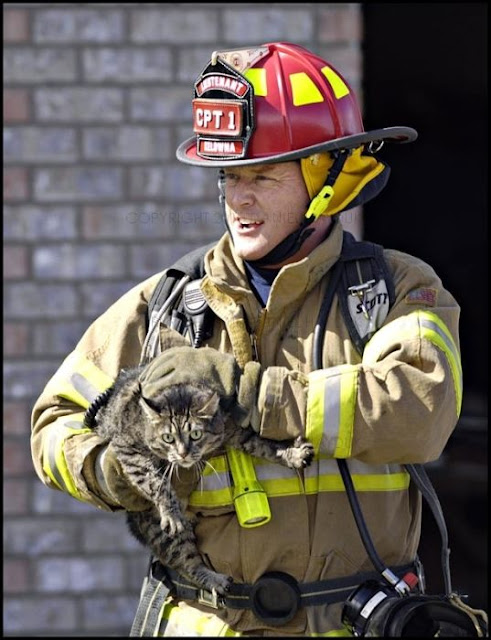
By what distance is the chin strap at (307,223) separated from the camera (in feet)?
10.0

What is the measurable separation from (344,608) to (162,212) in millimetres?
2587

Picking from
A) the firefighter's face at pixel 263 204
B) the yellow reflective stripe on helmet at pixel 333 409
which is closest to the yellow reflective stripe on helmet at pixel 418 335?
the yellow reflective stripe on helmet at pixel 333 409

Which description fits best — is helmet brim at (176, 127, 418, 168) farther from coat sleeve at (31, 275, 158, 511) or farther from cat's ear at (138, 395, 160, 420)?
cat's ear at (138, 395, 160, 420)

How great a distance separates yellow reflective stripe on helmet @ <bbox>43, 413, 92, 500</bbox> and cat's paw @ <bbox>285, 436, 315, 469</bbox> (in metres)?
0.51

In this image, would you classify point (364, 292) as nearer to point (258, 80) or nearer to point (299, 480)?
point (299, 480)

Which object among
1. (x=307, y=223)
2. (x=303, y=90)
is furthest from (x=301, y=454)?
(x=303, y=90)

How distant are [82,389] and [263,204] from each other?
0.61 meters

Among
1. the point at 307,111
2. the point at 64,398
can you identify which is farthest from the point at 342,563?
the point at 307,111

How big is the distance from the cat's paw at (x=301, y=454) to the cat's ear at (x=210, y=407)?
0.20 meters

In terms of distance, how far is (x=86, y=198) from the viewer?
5203mm

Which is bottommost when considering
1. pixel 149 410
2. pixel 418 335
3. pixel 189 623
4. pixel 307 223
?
pixel 189 623

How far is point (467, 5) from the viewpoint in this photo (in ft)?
24.6

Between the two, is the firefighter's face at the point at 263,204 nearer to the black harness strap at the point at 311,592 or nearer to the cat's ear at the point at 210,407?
the cat's ear at the point at 210,407

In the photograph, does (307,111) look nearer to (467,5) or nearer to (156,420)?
(156,420)
